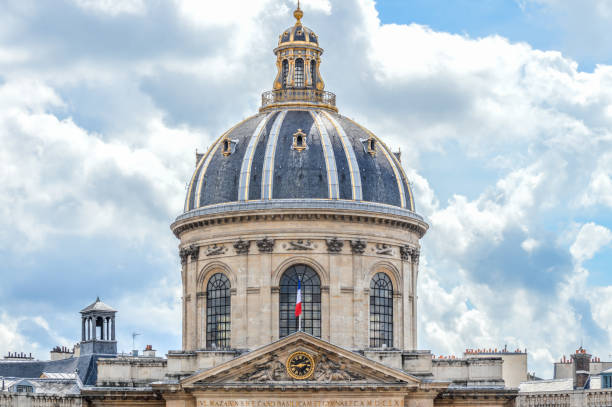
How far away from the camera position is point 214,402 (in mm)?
76875

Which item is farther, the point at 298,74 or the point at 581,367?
the point at 581,367

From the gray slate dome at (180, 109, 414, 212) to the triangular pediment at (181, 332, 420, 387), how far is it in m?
9.30

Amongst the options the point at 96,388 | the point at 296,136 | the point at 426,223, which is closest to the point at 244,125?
the point at 296,136

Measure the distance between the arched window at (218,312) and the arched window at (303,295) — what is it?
2.84 m

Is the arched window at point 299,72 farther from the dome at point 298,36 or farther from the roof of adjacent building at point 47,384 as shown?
the roof of adjacent building at point 47,384

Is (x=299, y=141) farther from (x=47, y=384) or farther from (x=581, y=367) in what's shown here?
(x=581, y=367)

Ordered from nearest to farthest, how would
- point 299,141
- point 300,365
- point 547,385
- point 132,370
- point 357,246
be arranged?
1. point 300,365
2. point 132,370
3. point 357,246
4. point 299,141
5. point 547,385

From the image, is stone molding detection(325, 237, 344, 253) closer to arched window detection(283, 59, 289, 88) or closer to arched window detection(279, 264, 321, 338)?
arched window detection(279, 264, 321, 338)

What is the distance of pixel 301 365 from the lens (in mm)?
77125

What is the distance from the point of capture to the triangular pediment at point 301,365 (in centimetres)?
7662

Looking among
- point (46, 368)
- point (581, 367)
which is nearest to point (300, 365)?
point (581, 367)

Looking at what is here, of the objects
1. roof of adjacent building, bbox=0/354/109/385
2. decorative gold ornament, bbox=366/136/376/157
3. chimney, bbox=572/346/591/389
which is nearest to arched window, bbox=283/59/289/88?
decorative gold ornament, bbox=366/136/376/157

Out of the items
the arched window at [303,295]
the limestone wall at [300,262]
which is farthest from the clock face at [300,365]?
the arched window at [303,295]

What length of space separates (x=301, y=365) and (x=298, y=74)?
1820 centimetres
